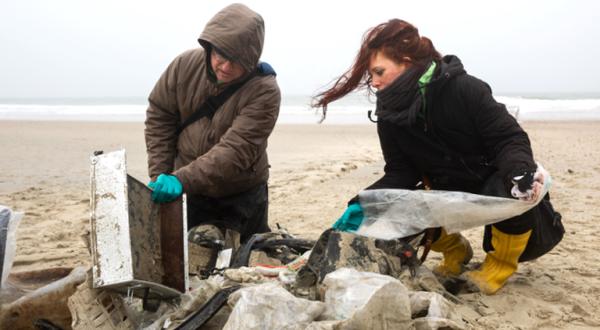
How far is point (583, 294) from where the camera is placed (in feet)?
9.36

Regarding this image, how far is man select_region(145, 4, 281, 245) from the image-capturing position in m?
2.94

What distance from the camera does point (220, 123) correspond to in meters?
3.18

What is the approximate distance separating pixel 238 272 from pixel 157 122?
1.31 m

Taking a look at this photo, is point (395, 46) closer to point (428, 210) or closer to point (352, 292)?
point (428, 210)

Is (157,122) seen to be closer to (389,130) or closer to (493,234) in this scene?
(389,130)

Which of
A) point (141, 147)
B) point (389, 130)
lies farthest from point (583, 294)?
point (141, 147)

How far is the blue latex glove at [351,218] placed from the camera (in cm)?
296

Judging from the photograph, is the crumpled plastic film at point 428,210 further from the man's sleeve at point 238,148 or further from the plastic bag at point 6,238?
the plastic bag at point 6,238

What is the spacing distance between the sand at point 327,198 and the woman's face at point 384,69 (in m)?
1.10

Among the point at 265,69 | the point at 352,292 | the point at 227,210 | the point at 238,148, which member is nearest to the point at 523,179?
the point at 352,292

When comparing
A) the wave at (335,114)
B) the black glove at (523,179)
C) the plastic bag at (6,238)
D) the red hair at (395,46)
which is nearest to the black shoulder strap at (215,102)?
the red hair at (395,46)

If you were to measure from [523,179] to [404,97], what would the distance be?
653 millimetres

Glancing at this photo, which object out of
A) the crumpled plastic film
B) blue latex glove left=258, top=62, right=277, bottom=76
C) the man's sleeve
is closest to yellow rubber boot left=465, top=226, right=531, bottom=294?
the crumpled plastic film

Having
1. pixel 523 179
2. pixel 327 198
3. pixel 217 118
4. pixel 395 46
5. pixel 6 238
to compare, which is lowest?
pixel 327 198
